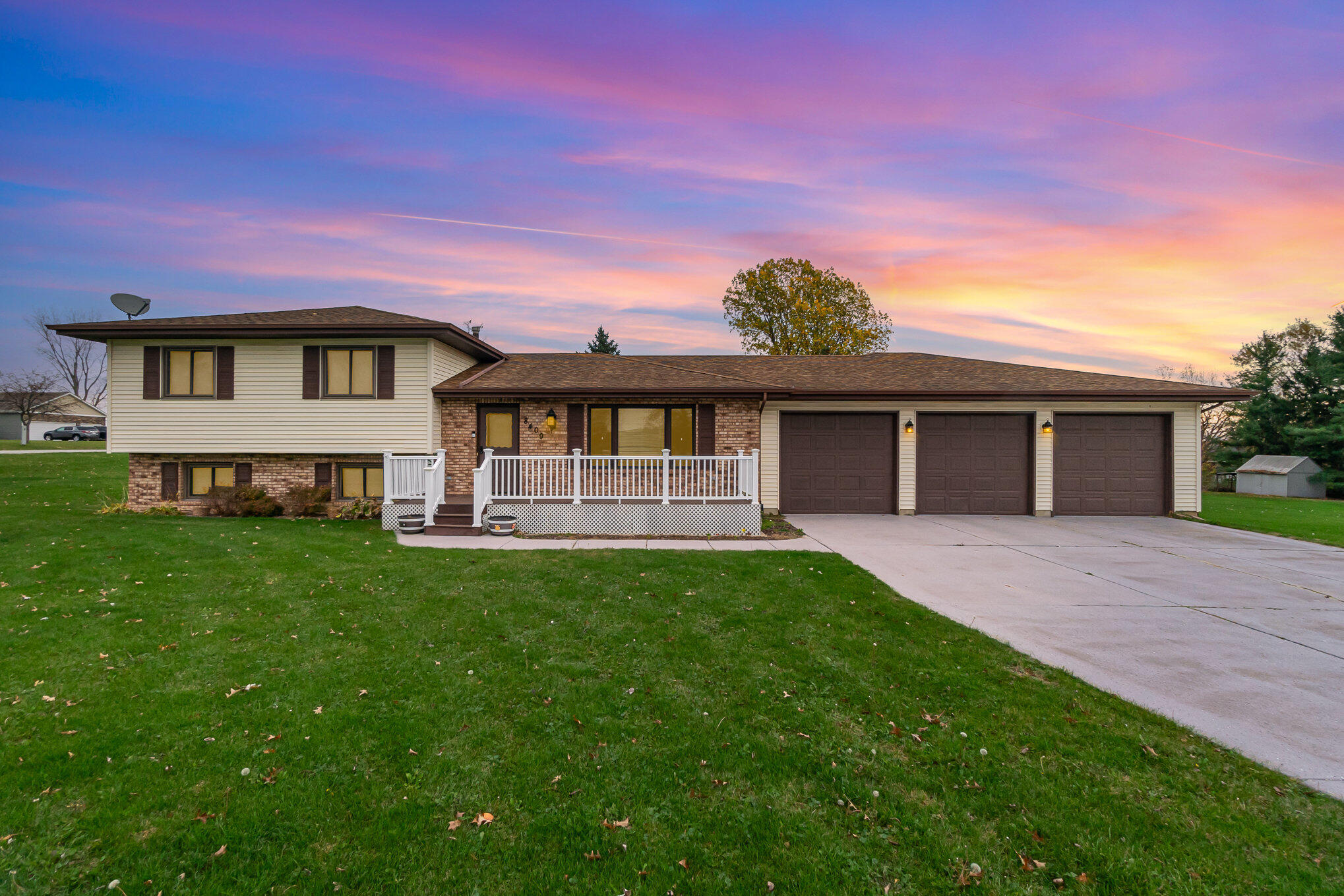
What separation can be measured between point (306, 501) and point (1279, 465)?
117 feet

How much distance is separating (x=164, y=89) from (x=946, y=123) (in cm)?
1936

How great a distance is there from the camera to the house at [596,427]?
39.3ft

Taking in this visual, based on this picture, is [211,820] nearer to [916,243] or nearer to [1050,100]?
[1050,100]

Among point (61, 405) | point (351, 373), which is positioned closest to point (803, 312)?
point (351, 373)

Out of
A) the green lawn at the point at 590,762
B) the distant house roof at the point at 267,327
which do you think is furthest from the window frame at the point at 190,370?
the green lawn at the point at 590,762

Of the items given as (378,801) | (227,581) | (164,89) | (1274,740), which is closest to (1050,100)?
(1274,740)

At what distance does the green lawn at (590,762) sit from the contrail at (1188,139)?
12.0 metres

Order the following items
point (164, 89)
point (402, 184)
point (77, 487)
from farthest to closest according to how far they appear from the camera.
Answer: point (77, 487) < point (402, 184) < point (164, 89)

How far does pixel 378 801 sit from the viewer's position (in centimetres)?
271

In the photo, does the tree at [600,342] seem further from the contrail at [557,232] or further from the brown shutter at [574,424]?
the brown shutter at [574,424]

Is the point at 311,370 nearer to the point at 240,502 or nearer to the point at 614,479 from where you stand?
the point at 240,502

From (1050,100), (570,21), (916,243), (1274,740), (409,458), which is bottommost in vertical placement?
(1274,740)

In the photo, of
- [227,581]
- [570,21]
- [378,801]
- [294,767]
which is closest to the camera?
[378,801]

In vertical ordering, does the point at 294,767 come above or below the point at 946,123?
below
